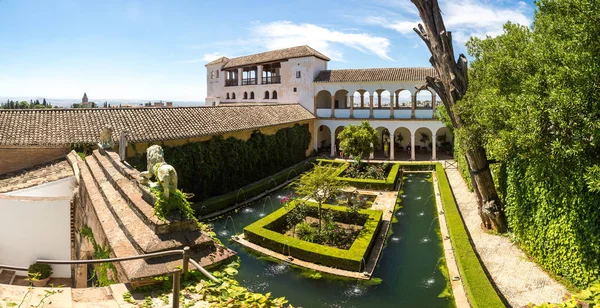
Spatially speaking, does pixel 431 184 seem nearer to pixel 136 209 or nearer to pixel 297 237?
pixel 297 237

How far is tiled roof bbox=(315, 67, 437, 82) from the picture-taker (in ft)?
94.5

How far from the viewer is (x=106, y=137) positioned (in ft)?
40.9

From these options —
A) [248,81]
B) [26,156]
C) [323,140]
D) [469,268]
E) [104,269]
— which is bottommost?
[469,268]

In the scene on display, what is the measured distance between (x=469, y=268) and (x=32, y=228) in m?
11.5

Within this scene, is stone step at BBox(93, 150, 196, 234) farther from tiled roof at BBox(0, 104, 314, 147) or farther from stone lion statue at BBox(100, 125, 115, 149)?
tiled roof at BBox(0, 104, 314, 147)

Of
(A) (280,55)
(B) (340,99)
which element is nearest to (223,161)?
(A) (280,55)

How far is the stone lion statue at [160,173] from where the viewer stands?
516 centimetres

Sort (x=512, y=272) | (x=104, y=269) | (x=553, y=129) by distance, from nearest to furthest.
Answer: (x=104, y=269) < (x=553, y=129) < (x=512, y=272)

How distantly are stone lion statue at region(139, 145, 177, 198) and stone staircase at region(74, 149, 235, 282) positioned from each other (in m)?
0.25

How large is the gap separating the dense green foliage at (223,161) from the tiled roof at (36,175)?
2.53 meters

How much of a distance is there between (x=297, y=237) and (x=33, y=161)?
10054 mm

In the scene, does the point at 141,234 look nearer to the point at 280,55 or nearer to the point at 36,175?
the point at 36,175

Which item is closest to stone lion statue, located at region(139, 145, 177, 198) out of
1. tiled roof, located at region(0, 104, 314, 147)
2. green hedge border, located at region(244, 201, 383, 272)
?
green hedge border, located at region(244, 201, 383, 272)

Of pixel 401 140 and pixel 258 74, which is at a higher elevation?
pixel 258 74
